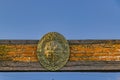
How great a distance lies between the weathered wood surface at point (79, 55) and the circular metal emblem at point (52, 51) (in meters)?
0.10

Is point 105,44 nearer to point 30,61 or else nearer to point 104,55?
point 104,55

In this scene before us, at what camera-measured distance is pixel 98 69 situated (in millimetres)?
10305

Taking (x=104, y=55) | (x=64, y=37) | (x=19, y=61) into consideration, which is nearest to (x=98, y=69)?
(x=104, y=55)

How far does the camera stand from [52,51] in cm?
1039

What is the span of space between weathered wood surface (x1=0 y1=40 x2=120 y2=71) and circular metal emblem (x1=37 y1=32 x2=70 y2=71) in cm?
10

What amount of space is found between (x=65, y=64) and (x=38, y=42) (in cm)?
75

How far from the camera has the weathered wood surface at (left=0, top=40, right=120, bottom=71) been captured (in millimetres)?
10312

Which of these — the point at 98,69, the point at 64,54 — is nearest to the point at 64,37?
the point at 64,54

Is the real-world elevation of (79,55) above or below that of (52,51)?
below

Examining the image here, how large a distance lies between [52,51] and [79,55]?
59 centimetres

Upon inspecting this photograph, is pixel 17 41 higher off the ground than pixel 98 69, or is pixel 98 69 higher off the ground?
pixel 17 41

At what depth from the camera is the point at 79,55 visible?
34.0ft

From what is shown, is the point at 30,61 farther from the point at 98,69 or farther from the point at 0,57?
the point at 98,69

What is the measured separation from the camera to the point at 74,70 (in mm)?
10344
